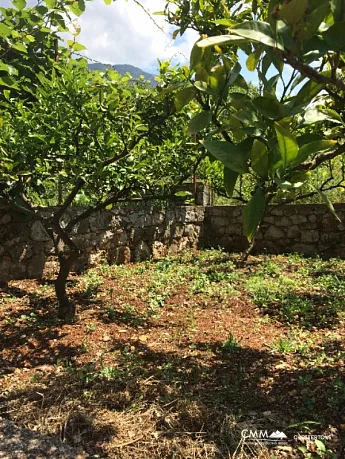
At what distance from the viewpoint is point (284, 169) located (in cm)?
85

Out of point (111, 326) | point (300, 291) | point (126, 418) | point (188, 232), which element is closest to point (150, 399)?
point (126, 418)

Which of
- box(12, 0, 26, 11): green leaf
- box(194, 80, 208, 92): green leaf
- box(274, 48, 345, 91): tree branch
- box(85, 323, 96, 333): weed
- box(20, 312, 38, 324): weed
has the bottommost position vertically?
box(85, 323, 96, 333): weed

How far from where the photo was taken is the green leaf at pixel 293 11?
867 mm

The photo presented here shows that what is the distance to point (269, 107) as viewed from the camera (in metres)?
0.99

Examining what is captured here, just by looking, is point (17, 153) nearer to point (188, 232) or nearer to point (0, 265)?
point (0, 265)

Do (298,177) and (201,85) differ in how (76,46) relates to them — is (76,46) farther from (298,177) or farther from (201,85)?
Result: (298,177)

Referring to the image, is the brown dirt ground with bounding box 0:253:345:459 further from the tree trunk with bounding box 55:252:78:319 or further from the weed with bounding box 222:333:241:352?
the tree trunk with bounding box 55:252:78:319

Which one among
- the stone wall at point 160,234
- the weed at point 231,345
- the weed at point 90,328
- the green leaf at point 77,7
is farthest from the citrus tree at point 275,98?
the stone wall at point 160,234

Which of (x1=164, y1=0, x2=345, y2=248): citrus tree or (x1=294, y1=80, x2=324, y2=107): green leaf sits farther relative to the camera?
(x1=294, y1=80, x2=324, y2=107): green leaf

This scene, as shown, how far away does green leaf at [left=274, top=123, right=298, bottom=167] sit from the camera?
819mm

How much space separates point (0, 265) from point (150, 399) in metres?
2.96

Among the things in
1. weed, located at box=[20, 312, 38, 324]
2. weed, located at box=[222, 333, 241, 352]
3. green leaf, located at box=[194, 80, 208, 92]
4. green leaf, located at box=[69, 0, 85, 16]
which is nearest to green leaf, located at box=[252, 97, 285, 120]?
green leaf, located at box=[194, 80, 208, 92]

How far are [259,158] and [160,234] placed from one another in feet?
19.4

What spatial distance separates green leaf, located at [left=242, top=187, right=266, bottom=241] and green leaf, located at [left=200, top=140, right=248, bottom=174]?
0.22 ft
